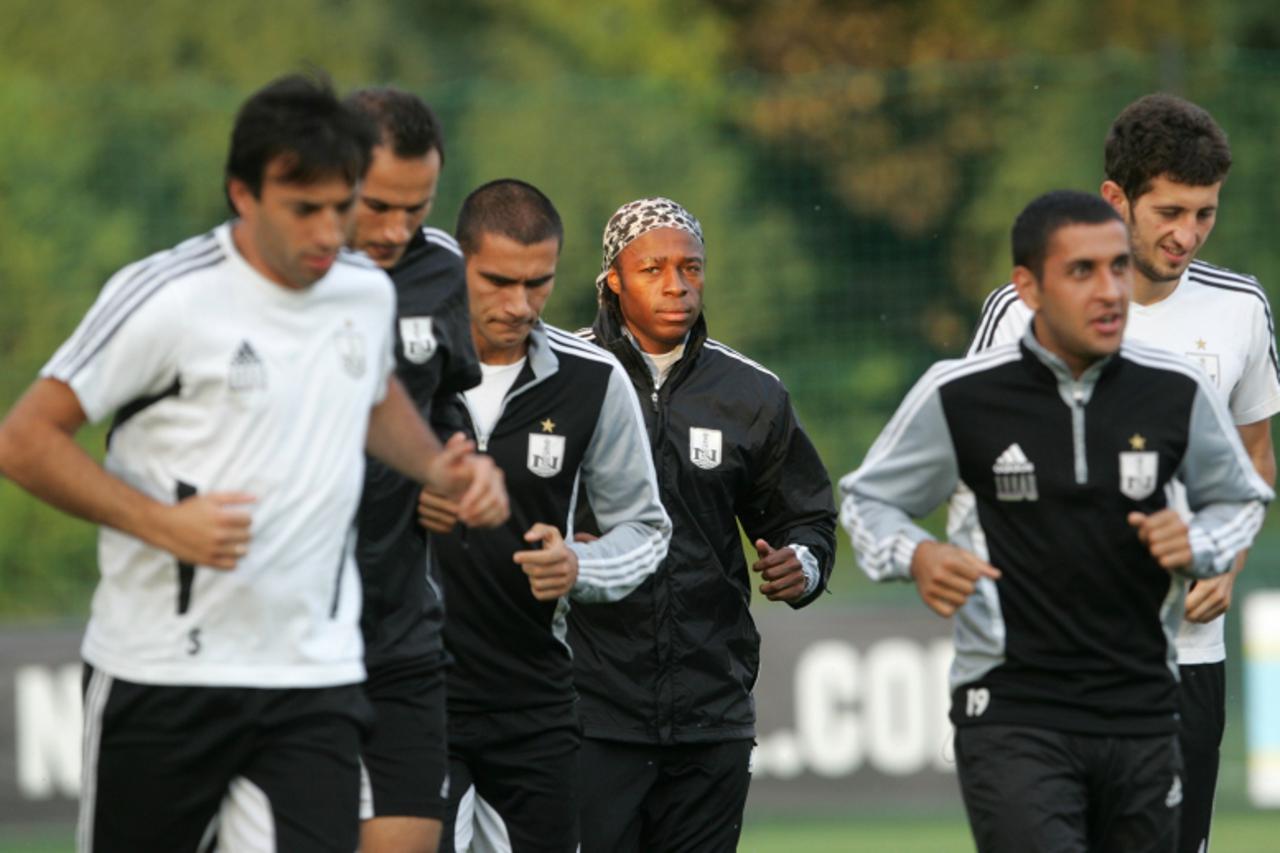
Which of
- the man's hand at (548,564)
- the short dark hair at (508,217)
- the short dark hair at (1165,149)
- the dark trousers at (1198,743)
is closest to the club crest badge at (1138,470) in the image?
the dark trousers at (1198,743)

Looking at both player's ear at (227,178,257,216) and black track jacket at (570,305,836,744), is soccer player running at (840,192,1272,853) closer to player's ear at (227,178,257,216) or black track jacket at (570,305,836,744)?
black track jacket at (570,305,836,744)

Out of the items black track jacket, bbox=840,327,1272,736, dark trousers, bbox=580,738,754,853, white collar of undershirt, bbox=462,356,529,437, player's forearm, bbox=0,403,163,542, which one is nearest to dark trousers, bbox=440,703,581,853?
dark trousers, bbox=580,738,754,853

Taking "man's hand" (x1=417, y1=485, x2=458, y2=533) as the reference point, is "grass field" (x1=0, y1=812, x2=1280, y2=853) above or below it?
below

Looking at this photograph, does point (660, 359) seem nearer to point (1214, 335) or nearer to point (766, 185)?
point (1214, 335)

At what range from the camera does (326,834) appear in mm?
5078

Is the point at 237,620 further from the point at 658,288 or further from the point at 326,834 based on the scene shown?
the point at 658,288

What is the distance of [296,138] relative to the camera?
4938 millimetres

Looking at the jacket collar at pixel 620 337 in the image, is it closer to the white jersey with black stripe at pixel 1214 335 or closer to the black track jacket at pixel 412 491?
the white jersey with black stripe at pixel 1214 335

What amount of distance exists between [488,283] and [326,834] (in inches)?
80.3

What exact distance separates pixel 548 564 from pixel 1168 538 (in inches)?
63.0

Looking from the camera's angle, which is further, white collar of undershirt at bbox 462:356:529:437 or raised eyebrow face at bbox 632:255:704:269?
raised eyebrow face at bbox 632:255:704:269

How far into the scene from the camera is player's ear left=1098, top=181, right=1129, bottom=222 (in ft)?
22.2

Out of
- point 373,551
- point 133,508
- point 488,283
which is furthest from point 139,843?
point 488,283

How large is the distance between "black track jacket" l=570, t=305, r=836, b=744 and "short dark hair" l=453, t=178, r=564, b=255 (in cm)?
72
